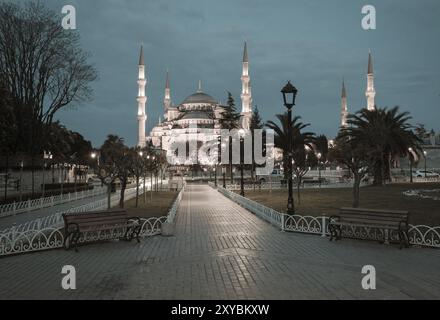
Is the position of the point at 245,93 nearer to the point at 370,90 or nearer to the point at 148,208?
the point at 370,90

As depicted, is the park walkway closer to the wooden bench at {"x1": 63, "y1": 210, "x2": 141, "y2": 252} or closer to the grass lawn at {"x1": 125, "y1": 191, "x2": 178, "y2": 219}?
the wooden bench at {"x1": 63, "y1": 210, "x2": 141, "y2": 252}

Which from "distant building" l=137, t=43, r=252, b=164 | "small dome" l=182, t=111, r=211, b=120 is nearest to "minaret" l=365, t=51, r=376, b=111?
"distant building" l=137, t=43, r=252, b=164

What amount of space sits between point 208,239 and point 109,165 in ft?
39.6

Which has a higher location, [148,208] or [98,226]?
[98,226]

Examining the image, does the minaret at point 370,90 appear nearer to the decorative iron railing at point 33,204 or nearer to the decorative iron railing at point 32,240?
the decorative iron railing at point 33,204

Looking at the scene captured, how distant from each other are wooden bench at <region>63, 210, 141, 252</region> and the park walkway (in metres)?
0.43

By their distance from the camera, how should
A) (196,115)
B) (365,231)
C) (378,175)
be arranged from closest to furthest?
(365,231) → (378,175) → (196,115)

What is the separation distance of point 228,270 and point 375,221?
4758mm

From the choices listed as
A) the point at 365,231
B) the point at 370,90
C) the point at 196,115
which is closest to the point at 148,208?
the point at 365,231

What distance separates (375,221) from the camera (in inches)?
Result: 435

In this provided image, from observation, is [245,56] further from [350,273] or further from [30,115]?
[350,273]

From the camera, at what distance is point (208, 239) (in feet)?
40.5

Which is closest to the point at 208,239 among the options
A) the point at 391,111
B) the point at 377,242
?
the point at 377,242

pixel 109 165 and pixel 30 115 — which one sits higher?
pixel 30 115
